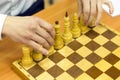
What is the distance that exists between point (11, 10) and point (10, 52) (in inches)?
13.0

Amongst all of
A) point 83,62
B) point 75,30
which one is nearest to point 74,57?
point 83,62

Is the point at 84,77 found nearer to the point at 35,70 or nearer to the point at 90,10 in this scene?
the point at 35,70

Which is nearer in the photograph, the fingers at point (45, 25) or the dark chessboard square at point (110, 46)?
the fingers at point (45, 25)

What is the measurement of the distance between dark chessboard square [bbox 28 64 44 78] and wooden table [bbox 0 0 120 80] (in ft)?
0.22

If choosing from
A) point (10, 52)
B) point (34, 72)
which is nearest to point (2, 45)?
point (10, 52)

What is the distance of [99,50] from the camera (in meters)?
1.25

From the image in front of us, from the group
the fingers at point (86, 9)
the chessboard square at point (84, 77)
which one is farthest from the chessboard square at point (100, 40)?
the chessboard square at point (84, 77)

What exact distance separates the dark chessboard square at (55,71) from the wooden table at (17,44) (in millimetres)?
146

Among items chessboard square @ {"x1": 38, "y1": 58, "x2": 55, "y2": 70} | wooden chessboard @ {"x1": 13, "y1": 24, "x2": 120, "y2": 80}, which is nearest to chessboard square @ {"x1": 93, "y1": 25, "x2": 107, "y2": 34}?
wooden chessboard @ {"x1": 13, "y1": 24, "x2": 120, "y2": 80}

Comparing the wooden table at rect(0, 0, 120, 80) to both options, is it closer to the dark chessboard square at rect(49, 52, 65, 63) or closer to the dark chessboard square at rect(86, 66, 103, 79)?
the dark chessboard square at rect(49, 52, 65, 63)

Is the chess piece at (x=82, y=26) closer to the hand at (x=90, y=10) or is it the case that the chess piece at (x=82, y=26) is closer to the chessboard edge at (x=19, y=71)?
the hand at (x=90, y=10)

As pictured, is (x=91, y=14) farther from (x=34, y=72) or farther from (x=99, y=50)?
(x=34, y=72)

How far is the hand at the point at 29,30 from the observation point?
1.07 meters

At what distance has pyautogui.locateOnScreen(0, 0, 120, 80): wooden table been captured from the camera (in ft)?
3.89
